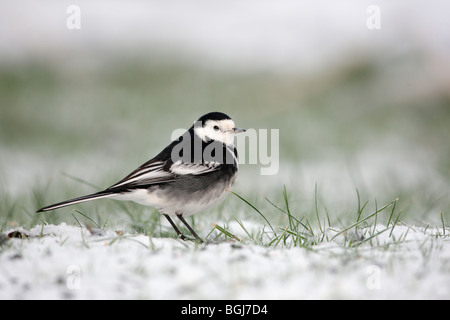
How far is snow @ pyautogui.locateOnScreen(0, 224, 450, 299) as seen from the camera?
2711 mm

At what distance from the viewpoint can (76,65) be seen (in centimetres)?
1277

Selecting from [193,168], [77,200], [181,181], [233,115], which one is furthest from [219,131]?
[233,115]

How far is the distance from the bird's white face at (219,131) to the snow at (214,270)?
1535 millimetres

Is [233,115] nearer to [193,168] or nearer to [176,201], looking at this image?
[193,168]

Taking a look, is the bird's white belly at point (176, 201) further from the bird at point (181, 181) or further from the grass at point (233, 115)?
the grass at point (233, 115)

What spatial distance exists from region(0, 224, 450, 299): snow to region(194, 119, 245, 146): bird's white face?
154cm

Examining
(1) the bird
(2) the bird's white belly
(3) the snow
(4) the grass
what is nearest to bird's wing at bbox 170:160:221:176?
(1) the bird

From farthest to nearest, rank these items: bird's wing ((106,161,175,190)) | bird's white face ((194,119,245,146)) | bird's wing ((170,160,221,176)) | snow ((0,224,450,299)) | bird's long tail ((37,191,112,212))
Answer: bird's white face ((194,119,245,146))
bird's wing ((170,160,221,176))
bird's wing ((106,161,175,190))
bird's long tail ((37,191,112,212))
snow ((0,224,450,299))

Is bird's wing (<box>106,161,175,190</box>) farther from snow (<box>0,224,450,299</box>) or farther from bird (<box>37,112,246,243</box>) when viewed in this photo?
snow (<box>0,224,450,299</box>)

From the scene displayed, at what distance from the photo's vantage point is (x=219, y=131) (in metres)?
4.74

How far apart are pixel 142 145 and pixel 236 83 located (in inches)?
173

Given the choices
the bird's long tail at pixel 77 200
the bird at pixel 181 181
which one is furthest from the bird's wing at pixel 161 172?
the bird's long tail at pixel 77 200
